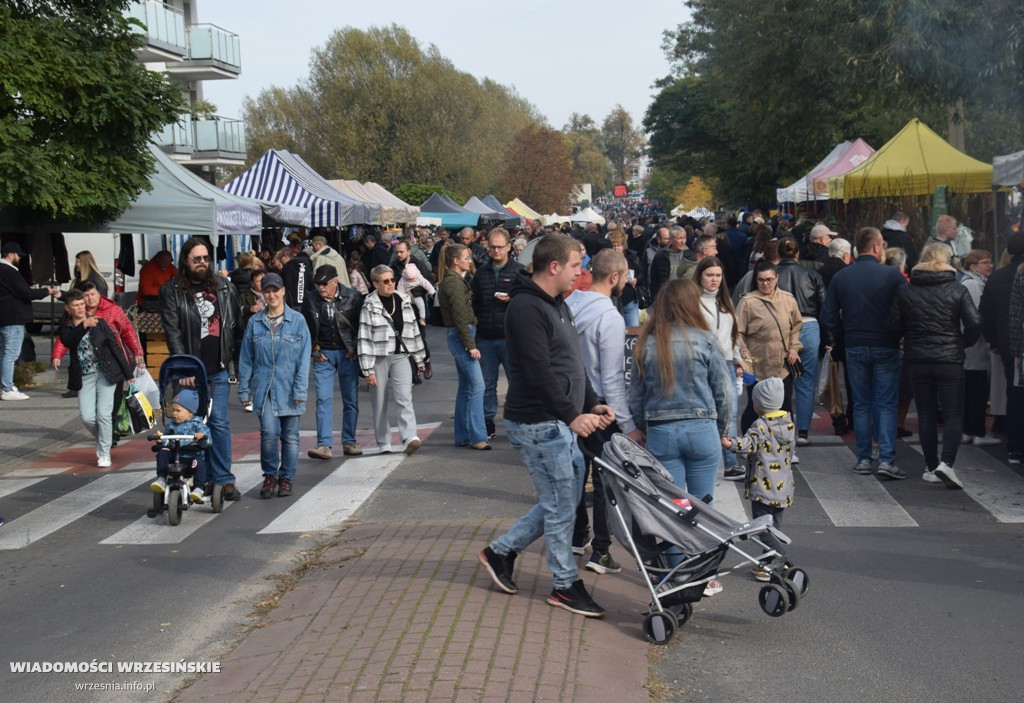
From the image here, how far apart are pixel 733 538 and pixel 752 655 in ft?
2.00

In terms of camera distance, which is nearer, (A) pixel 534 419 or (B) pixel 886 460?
(A) pixel 534 419

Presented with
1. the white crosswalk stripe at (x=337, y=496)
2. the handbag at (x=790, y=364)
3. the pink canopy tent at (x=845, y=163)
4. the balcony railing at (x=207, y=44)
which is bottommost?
the white crosswalk stripe at (x=337, y=496)

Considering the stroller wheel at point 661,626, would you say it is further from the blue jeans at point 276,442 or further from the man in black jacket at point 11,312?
the man in black jacket at point 11,312

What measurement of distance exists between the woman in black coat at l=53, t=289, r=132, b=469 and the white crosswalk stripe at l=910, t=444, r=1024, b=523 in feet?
23.1

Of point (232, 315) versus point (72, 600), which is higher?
point (232, 315)

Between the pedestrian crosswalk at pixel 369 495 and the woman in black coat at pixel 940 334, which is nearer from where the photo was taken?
the pedestrian crosswalk at pixel 369 495

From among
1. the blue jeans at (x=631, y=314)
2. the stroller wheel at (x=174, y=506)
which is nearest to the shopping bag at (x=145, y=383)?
the stroller wheel at (x=174, y=506)

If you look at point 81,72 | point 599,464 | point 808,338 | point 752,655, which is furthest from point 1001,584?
point 81,72

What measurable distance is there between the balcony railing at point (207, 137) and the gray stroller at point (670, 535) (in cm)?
3472

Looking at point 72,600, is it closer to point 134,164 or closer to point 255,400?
point 255,400

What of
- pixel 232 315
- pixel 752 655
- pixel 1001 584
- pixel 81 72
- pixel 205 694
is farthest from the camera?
pixel 81 72

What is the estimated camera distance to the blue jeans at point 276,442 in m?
9.83

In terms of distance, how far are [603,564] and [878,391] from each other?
12.2 feet

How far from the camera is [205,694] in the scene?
5.54 meters
